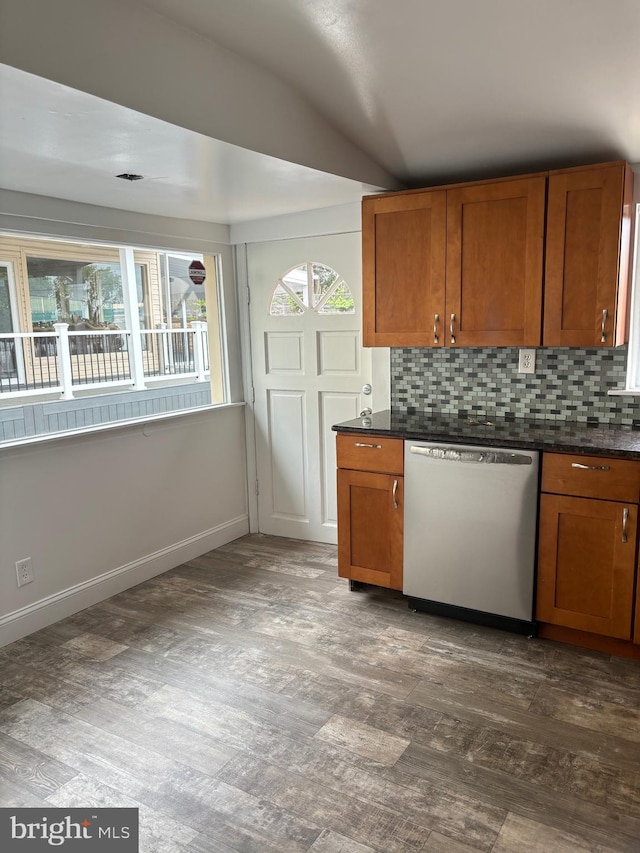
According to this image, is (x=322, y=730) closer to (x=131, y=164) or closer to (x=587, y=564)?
(x=587, y=564)

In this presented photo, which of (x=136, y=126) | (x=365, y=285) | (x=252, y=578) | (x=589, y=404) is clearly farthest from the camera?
(x=252, y=578)

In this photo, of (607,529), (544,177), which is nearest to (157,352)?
(544,177)

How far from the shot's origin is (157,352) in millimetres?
3865

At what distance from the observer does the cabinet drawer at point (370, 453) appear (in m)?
3.15

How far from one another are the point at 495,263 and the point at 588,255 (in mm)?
409

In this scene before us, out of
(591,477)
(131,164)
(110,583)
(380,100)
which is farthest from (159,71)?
(110,583)

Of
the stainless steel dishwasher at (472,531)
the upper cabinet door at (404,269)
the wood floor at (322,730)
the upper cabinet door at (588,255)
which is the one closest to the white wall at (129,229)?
the upper cabinet door at (404,269)

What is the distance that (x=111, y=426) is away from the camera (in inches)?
135

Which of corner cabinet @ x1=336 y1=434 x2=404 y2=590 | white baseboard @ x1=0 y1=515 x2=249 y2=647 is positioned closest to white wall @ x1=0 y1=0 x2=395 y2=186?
corner cabinet @ x1=336 y1=434 x2=404 y2=590

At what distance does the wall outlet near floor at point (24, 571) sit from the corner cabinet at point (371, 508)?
60.3 inches

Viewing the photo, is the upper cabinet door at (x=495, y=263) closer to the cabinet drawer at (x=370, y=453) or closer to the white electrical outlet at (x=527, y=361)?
the white electrical outlet at (x=527, y=361)

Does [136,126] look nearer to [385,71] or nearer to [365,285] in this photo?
[385,71]

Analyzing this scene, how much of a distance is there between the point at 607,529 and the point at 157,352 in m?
2.62

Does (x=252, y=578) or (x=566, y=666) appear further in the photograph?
(x=252, y=578)
